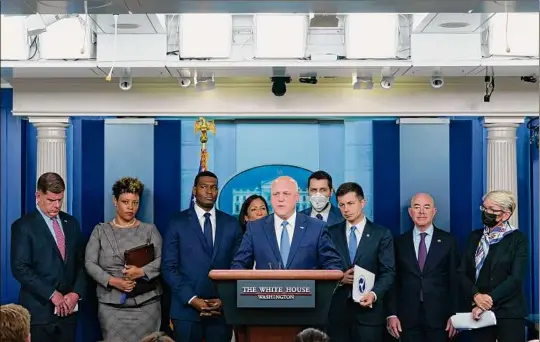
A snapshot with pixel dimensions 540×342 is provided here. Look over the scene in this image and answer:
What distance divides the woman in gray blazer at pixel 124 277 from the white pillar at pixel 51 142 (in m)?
1.00

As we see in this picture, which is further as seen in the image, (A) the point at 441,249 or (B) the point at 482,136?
(B) the point at 482,136

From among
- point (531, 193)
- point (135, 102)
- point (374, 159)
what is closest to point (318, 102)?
point (374, 159)

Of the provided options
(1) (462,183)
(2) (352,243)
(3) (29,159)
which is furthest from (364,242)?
(3) (29,159)

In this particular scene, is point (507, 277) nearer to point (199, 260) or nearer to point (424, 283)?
point (424, 283)

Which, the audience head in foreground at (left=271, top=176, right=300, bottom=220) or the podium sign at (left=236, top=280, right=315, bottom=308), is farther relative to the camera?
the audience head in foreground at (left=271, top=176, right=300, bottom=220)

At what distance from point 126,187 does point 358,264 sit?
183 cm

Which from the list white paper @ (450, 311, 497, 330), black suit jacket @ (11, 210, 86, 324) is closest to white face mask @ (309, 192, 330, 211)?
white paper @ (450, 311, 497, 330)

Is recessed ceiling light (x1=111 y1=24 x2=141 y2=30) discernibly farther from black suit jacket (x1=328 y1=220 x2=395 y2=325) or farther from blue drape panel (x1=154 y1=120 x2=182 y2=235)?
black suit jacket (x1=328 y1=220 x2=395 y2=325)

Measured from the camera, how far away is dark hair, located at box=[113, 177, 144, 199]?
7512mm

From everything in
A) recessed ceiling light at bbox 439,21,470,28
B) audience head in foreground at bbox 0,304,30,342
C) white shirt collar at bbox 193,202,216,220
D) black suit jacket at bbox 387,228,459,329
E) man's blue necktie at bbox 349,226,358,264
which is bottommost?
black suit jacket at bbox 387,228,459,329

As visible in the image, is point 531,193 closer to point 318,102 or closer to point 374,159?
point 374,159

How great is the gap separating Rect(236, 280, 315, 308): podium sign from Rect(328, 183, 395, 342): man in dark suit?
1999mm

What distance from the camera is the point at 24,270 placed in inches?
277

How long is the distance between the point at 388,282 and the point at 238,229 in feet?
3.71
